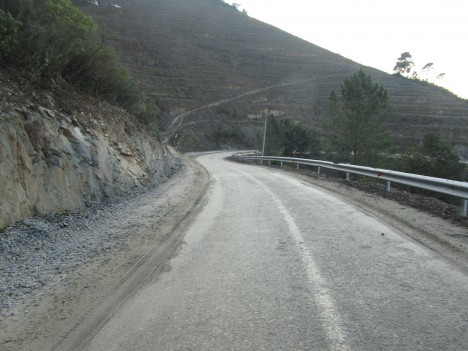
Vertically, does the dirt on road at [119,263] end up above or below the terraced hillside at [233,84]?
below

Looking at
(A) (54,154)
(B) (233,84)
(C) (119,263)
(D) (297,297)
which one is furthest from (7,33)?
(B) (233,84)

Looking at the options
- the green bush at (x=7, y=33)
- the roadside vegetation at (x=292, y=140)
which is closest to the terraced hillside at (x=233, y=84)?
the roadside vegetation at (x=292, y=140)

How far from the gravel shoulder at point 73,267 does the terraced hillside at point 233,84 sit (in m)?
55.6

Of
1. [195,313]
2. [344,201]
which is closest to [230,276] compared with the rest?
[195,313]

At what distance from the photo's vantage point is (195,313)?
146 inches

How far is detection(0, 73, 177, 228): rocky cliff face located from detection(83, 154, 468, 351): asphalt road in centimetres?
321

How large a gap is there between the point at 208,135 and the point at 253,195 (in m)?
64.6

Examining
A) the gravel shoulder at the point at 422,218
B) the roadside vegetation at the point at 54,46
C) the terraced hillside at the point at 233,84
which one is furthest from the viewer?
the terraced hillside at the point at 233,84

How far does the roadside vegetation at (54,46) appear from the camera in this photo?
909 centimetres

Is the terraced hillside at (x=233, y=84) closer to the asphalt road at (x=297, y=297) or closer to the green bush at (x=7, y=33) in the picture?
the green bush at (x=7, y=33)

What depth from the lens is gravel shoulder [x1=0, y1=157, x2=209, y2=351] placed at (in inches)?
140

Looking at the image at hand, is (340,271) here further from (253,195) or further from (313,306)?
(253,195)

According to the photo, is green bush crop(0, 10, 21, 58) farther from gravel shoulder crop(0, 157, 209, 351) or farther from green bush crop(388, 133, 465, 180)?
green bush crop(388, 133, 465, 180)

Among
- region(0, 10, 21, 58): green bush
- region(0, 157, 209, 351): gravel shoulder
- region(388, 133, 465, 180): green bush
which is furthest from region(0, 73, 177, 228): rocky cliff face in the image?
region(388, 133, 465, 180): green bush
